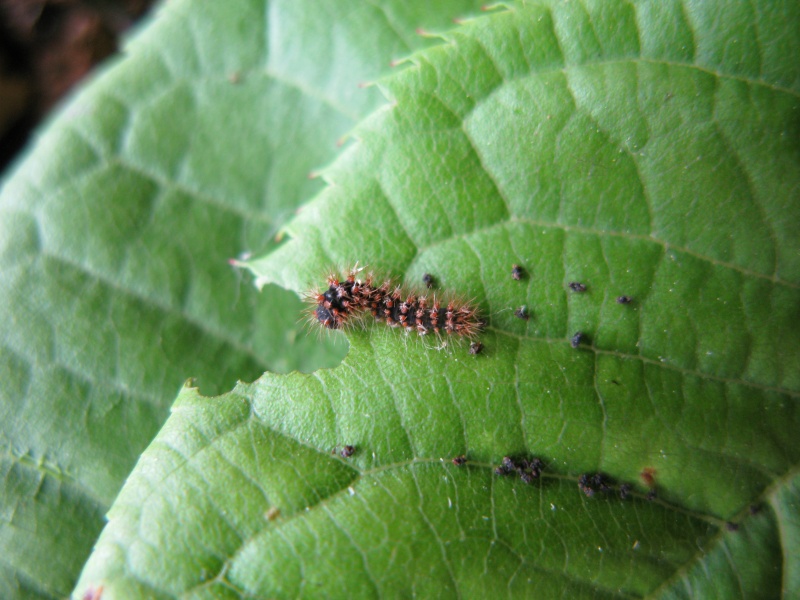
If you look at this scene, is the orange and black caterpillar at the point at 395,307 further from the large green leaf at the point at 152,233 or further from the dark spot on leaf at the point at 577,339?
the large green leaf at the point at 152,233

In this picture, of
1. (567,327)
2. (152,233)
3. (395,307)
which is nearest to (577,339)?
(567,327)

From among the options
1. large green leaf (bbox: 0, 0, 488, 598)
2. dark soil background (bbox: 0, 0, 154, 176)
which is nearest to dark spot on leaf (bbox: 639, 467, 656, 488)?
large green leaf (bbox: 0, 0, 488, 598)

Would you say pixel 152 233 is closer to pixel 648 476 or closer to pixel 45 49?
pixel 45 49

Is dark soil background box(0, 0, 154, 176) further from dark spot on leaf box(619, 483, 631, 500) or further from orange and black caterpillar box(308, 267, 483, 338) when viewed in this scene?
dark spot on leaf box(619, 483, 631, 500)

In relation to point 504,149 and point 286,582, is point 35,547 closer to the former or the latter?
point 286,582

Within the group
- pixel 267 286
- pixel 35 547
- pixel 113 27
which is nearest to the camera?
pixel 35 547

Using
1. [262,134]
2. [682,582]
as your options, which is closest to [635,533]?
[682,582]

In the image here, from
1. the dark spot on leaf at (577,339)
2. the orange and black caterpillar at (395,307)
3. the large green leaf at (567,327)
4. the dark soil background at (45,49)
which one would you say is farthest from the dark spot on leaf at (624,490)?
the dark soil background at (45,49)

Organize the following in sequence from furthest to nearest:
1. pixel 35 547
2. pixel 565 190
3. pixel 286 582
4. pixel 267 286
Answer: pixel 267 286 < pixel 35 547 < pixel 565 190 < pixel 286 582
